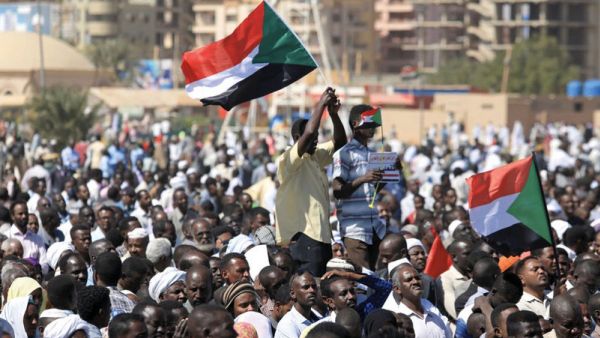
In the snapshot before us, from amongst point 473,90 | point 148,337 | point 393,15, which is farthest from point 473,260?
point 393,15

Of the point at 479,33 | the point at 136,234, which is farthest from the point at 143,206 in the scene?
the point at 479,33

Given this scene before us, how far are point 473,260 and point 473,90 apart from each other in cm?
7681

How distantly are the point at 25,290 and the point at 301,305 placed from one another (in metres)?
1.59

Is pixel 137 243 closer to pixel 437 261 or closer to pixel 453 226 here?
pixel 437 261

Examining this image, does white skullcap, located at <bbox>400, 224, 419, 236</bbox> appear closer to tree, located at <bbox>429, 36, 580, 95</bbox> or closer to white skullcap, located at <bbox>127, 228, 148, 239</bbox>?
white skullcap, located at <bbox>127, 228, 148, 239</bbox>

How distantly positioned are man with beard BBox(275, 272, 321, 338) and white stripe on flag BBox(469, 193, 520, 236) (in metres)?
1.68

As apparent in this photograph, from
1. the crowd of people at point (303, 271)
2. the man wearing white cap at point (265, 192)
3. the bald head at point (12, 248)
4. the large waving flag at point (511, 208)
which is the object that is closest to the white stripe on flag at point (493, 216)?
the large waving flag at point (511, 208)

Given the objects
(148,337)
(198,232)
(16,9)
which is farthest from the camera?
(16,9)

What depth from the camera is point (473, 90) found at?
8850 cm

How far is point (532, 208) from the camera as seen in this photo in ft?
36.4

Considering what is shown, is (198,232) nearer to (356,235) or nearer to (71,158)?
(356,235)

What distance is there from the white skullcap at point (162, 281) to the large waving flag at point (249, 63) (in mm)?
1445

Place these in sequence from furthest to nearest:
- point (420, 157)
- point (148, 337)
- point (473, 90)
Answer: point (473, 90), point (420, 157), point (148, 337)

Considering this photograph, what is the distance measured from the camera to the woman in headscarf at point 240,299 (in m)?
9.58
